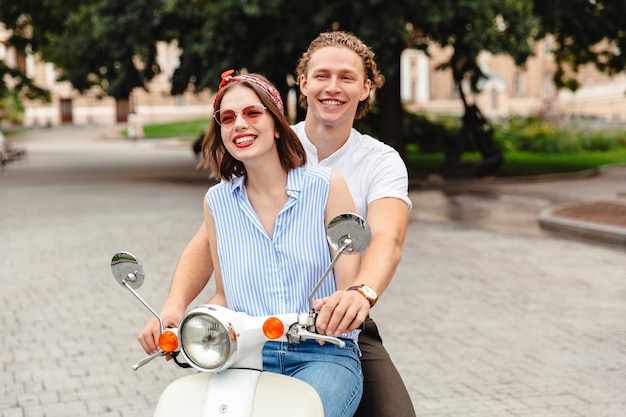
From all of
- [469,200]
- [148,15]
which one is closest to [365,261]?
Answer: [469,200]

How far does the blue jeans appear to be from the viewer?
2.54m

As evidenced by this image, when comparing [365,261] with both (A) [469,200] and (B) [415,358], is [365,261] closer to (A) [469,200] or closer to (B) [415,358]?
(B) [415,358]

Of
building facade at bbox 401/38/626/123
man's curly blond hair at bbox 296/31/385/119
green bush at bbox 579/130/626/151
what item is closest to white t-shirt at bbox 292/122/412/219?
man's curly blond hair at bbox 296/31/385/119

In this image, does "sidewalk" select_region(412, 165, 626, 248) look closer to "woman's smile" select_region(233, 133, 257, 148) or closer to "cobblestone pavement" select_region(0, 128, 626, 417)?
"cobblestone pavement" select_region(0, 128, 626, 417)

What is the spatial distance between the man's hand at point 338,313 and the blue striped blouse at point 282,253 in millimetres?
265

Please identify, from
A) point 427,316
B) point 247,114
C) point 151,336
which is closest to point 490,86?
point 427,316

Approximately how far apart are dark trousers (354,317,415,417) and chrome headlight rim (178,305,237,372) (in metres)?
0.63

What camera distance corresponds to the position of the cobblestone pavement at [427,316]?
17.4 ft

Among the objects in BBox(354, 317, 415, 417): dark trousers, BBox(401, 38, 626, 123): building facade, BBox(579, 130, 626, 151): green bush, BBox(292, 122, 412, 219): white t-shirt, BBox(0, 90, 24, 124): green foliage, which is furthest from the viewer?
BBox(401, 38, 626, 123): building facade

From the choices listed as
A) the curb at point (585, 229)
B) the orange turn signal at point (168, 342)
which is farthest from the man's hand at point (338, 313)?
the curb at point (585, 229)

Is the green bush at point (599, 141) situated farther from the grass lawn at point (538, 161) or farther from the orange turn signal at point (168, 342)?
the orange turn signal at point (168, 342)

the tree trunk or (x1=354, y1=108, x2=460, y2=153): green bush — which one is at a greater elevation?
the tree trunk

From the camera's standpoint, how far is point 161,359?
20.0 ft

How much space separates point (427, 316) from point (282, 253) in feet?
16.0
